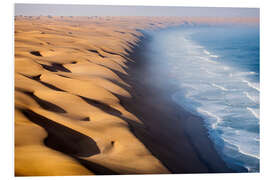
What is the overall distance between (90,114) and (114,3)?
1.84 metres

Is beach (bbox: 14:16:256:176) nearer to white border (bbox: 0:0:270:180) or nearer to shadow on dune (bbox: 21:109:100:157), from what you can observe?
shadow on dune (bbox: 21:109:100:157)

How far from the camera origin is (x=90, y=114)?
464 cm

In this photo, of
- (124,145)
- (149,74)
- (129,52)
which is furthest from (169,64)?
(124,145)

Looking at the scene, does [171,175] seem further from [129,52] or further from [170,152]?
[129,52]

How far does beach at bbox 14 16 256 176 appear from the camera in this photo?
149 inches

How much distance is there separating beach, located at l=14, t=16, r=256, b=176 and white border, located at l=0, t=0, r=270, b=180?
0.43 ft

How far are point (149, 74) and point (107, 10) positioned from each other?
1.85m

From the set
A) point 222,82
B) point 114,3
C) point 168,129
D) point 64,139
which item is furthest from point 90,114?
point 222,82

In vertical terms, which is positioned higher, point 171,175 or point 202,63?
point 202,63

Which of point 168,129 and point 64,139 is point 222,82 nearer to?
point 168,129

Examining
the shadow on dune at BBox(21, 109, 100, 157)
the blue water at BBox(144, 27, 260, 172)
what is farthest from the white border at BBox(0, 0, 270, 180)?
the shadow on dune at BBox(21, 109, 100, 157)

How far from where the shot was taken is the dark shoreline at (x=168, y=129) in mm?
4418

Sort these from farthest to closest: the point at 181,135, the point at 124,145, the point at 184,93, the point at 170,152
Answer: the point at 184,93 → the point at 181,135 → the point at 170,152 → the point at 124,145
